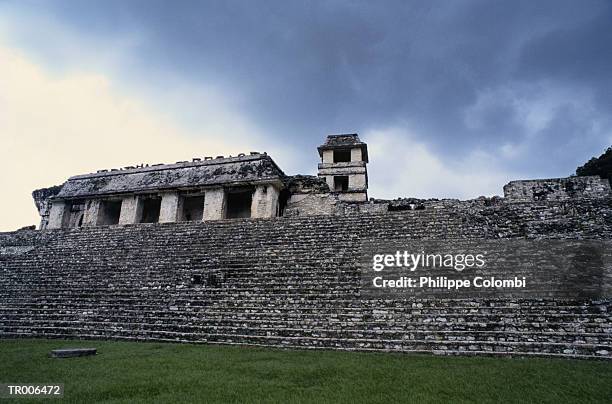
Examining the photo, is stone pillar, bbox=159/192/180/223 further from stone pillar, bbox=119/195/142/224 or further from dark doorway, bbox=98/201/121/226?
dark doorway, bbox=98/201/121/226

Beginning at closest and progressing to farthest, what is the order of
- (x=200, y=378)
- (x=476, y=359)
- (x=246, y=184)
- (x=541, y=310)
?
1. (x=200, y=378)
2. (x=476, y=359)
3. (x=541, y=310)
4. (x=246, y=184)

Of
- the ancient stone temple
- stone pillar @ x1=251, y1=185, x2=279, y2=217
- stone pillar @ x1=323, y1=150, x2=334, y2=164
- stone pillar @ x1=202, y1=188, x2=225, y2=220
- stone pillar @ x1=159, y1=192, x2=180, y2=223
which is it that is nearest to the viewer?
stone pillar @ x1=251, y1=185, x2=279, y2=217

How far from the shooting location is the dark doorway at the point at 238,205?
19241 mm

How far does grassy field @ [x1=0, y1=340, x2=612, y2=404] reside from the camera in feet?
13.6

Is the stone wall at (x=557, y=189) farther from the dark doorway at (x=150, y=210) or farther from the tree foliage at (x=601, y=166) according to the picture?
the dark doorway at (x=150, y=210)

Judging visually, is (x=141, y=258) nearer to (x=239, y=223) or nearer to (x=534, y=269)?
(x=239, y=223)

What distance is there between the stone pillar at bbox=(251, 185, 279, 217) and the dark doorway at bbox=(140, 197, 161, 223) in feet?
20.5

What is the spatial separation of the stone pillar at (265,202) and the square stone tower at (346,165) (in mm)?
4951

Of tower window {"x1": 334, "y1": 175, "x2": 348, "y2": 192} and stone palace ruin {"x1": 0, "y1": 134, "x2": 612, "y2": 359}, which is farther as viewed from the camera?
tower window {"x1": 334, "y1": 175, "x2": 348, "y2": 192}

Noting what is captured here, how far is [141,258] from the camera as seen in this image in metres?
11.9

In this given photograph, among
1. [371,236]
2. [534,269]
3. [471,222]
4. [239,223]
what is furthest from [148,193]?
[534,269]

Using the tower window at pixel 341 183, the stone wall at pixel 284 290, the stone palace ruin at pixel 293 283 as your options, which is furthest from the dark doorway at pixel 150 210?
the tower window at pixel 341 183

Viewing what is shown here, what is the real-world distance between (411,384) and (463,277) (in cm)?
440

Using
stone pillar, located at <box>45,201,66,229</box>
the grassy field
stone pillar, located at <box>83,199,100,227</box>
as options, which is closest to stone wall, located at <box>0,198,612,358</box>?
the grassy field
